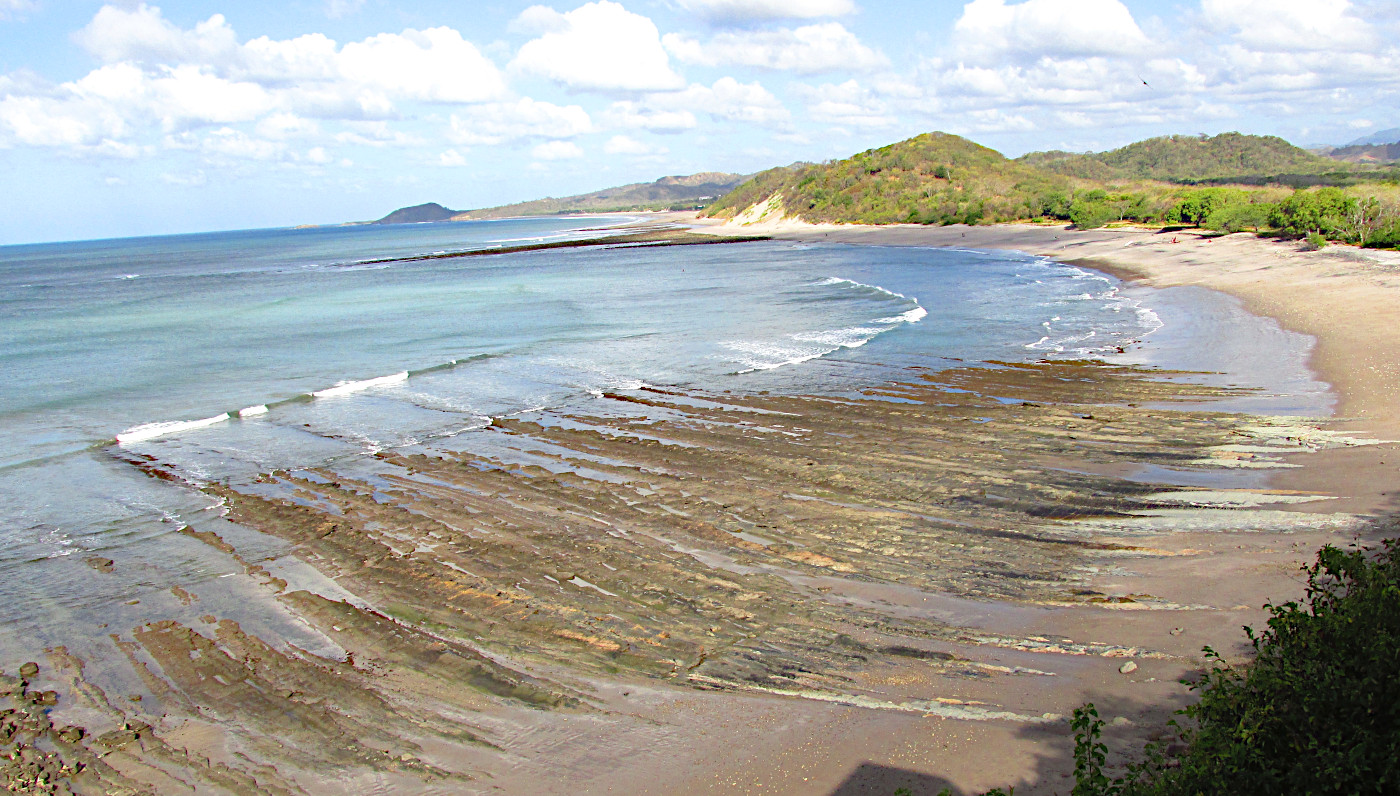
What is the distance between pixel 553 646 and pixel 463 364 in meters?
19.8

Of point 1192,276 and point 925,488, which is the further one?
point 1192,276

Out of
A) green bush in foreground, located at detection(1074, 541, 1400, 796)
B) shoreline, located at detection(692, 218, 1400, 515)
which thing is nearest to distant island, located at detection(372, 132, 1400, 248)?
shoreline, located at detection(692, 218, 1400, 515)

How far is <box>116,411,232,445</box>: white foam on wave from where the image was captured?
18766 mm

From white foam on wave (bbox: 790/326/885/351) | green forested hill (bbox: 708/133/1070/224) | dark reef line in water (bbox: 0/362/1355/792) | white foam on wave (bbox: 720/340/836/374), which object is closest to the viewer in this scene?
dark reef line in water (bbox: 0/362/1355/792)

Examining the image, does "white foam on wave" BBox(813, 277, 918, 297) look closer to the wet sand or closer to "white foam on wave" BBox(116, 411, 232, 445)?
the wet sand

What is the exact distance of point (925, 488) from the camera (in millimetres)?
12281

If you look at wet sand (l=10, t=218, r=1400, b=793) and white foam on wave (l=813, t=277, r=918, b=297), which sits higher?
white foam on wave (l=813, t=277, r=918, b=297)

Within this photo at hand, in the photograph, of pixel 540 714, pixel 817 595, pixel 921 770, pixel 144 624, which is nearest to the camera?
pixel 921 770

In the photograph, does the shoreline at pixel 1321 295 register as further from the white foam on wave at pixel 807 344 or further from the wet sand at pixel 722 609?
the white foam on wave at pixel 807 344

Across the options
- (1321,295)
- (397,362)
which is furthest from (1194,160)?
(397,362)

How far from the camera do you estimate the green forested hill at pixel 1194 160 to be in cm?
14588

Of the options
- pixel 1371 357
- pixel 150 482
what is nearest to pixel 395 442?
pixel 150 482

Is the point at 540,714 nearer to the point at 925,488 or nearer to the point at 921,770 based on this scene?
the point at 921,770

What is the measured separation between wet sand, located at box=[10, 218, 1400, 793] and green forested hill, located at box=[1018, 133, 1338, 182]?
148560 mm
